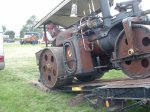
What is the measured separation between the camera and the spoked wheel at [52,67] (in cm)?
699

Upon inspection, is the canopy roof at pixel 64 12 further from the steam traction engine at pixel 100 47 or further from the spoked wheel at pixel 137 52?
the spoked wheel at pixel 137 52

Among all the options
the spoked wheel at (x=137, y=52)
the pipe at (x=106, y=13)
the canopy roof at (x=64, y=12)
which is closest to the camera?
the spoked wheel at (x=137, y=52)

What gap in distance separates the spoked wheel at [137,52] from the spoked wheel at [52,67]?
1.78m

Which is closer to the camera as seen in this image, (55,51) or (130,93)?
(130,93)

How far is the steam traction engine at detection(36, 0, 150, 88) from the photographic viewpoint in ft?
16.9

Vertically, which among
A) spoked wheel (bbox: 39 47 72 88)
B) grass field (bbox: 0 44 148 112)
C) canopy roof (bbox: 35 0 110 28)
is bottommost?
grass field (bbox: 0 44 148 112)

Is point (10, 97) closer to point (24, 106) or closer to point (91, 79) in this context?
point (24, 106)

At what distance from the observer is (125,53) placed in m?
5.39

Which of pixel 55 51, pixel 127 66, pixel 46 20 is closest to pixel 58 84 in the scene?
pixel 55 51

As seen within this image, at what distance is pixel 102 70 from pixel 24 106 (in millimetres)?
1770

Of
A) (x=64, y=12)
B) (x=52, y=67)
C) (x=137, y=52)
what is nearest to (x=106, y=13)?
(x=137, y=52)

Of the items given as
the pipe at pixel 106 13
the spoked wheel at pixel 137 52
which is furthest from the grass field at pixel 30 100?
the pipe at pixel 106 13

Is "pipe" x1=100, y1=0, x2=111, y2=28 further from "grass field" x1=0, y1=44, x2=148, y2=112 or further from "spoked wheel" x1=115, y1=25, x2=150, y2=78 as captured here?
"grass field" x1=0, y1=44, x2=148, y2=112

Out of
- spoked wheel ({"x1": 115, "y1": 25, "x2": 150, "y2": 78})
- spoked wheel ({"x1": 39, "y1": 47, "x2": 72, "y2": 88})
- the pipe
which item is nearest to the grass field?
spoked wheel ({"x1": 39, "y1": 47, "x2": 72, "y2": 88})
